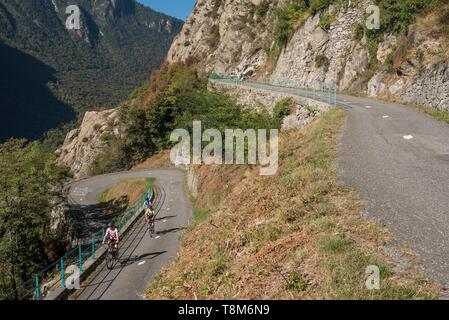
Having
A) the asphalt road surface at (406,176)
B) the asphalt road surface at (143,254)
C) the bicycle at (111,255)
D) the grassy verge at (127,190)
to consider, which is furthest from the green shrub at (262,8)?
the bicycle at (111,255)

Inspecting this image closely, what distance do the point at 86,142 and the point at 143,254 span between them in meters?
75.9

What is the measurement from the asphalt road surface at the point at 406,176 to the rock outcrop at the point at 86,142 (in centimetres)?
6554

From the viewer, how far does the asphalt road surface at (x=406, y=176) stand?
22.8ft

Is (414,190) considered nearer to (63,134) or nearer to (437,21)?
(437,21)

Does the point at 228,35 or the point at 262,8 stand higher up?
the point at 262,8

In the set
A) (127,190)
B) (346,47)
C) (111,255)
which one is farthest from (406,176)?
(127,190)

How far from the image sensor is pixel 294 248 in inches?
295

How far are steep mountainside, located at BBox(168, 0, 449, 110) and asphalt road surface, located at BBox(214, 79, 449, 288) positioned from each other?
5.63 metres

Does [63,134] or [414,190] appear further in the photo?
[63,134]

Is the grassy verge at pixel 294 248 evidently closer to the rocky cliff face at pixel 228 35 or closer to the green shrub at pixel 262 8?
the rocky cliff face at pixel 228 35

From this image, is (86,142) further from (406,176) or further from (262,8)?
(406,176)

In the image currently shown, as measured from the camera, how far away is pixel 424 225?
752 cm
